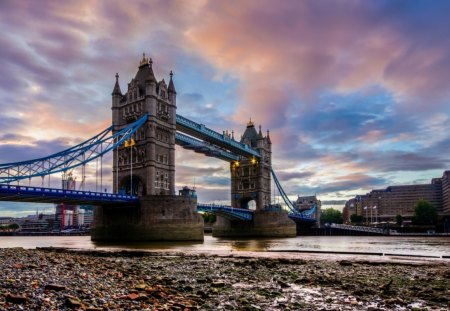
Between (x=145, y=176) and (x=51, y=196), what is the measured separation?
63.5ft

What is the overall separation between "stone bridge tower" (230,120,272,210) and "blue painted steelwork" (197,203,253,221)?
1453 centimetres

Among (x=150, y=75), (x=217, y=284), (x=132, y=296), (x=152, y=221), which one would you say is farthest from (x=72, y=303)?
(x=150, y=75)

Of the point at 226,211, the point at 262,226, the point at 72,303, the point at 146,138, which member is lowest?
the point at 262,226

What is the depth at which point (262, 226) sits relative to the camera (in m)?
95.8

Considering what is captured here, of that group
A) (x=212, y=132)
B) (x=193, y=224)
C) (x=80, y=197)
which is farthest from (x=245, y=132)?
(x=80, y=197)

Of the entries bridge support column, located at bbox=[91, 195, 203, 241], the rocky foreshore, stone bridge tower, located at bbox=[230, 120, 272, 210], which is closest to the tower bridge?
bridge support column, located at bbox=[91, 195, 203, 241]

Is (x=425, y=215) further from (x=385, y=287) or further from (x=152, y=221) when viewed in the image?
(x=385, y=287)

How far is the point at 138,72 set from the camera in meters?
72.0

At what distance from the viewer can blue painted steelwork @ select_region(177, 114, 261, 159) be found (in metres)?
79.9

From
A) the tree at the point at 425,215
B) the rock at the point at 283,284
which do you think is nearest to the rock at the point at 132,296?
the rock at the point at 283,284

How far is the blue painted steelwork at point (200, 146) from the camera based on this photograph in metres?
80.6

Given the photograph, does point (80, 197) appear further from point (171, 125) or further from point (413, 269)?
point (413, 269)

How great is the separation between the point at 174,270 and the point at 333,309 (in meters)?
9.98

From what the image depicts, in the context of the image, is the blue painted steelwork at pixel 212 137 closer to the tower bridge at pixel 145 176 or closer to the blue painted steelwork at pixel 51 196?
the tower bridge at pixel 145 176
